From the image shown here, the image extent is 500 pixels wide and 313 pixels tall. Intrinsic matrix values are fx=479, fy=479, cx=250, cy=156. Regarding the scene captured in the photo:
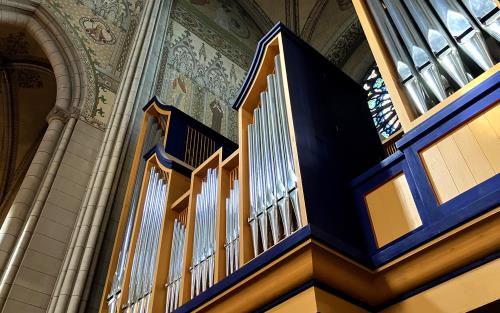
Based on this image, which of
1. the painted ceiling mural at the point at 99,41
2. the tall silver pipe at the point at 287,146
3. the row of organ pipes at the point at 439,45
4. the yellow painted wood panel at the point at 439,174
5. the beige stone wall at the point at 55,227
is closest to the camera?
the yellow painted wood panel at the point at 439,174

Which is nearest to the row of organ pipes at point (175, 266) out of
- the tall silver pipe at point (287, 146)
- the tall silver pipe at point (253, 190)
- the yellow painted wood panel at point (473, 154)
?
the tall silver pipe at point (253, 190)

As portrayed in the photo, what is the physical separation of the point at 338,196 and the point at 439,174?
0.66 meters

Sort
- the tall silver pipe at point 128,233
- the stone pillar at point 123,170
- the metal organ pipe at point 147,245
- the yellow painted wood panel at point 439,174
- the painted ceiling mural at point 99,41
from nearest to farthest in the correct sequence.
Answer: the yellow painted wood panel at point 439,174 < the metal organ pipe at point 147,245 < the tall silver pipe at point 128,233 < the stone pillar at point 123,170 < the painted ceiling mural at point 99,41

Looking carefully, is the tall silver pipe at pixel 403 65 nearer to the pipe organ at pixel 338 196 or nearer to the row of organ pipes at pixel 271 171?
the pipe organ at pixel 338 196

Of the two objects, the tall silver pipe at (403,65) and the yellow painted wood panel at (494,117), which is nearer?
the yellow painted wood panel at (494,117)

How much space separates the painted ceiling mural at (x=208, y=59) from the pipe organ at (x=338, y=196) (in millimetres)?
4330

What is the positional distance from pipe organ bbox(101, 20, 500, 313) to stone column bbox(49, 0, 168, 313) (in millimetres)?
912

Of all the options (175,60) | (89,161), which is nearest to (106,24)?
(175,60)

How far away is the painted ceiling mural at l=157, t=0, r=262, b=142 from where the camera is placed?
877 centimetres

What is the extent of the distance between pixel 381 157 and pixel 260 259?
5.60 feet

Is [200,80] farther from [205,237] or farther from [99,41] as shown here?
[205,237]

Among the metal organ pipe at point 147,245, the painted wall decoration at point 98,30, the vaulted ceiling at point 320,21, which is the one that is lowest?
the metal organ pipe at point 147,245

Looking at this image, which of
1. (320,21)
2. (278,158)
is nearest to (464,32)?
(278,158)

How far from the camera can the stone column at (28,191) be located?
563 centimetres
